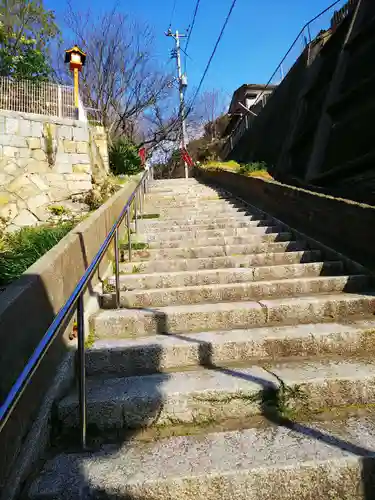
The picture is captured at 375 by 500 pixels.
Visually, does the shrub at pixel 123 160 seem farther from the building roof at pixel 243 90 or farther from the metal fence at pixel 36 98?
the building roof at pixel 243 90

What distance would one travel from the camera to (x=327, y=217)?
3.98 metres

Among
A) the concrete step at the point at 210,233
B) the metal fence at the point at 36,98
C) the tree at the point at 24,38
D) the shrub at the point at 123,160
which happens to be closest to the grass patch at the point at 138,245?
the concrete step at the point at 210,233

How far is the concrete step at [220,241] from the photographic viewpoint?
4.57 metres

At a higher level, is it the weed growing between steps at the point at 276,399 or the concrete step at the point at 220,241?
the concrete step at the point at 220,241

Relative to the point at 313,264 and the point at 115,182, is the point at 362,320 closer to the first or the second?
the point at 313,264

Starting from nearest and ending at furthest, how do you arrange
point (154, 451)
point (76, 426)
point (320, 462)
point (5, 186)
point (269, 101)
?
point (320, 462), point (154, 451), point (76, 426), point (5, 186), point (269, 101)

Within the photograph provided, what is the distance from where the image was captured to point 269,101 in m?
14.3

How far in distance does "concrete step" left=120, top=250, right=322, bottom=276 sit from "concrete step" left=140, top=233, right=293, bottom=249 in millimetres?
614

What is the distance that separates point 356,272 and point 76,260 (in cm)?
267

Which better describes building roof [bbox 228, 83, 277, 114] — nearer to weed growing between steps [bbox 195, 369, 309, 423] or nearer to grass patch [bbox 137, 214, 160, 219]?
grass patch [bbox 137, 214, 160, 219]

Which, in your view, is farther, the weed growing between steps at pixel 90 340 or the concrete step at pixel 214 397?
the weed growing between steps at pixel 90 340

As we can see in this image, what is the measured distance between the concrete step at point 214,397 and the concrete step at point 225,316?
0.63m

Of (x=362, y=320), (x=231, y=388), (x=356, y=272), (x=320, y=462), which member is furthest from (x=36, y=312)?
(x=356, y=272)

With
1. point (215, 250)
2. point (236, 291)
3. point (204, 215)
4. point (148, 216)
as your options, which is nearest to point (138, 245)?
point (215, 250)
